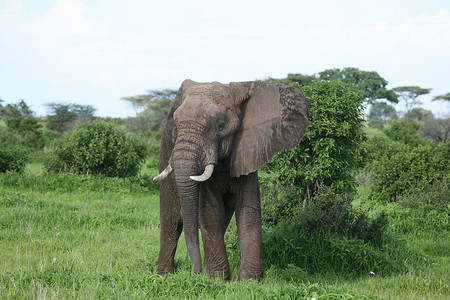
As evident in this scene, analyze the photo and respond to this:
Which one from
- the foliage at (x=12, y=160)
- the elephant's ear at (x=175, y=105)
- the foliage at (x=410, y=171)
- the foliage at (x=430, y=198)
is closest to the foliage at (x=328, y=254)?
the elephant's ear at (x=175, y=105)

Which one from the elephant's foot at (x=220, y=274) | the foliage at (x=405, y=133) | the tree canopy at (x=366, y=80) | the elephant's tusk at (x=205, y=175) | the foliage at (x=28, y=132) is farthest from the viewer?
the tree canopy at (x=366, y=80)

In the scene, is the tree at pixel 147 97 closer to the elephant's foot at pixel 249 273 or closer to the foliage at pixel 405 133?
the foliage at pixel 405 133

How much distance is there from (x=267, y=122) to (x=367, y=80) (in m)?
47.0

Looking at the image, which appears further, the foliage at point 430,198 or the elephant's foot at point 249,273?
the foliage at point 430,198

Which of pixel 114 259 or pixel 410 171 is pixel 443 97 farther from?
pixel 114 259

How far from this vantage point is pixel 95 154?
14266mm

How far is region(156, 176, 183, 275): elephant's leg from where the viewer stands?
6.34 m

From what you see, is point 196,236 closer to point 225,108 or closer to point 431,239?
point 225,108

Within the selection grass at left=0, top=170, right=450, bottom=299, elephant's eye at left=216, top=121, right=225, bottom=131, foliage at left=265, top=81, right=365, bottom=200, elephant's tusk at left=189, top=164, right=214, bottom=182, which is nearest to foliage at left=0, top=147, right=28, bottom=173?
grass at left=0, top=170, right=450, bottom=299

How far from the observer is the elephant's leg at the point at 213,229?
223 inches

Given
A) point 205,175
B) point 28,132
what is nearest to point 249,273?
point 205,175

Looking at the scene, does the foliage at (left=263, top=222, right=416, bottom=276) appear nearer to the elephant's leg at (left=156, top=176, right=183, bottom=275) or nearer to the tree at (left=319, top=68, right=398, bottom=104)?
the elephant's leg at (left=156, top=176, right=183, bottom=275)

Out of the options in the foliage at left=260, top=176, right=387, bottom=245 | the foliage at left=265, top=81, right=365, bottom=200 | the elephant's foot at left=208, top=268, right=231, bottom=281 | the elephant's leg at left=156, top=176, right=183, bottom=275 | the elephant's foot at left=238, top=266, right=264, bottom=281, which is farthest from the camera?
the foliage at left=265, top=81, right=365, bottom=200

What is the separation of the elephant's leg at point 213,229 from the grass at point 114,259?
18.0 inches
